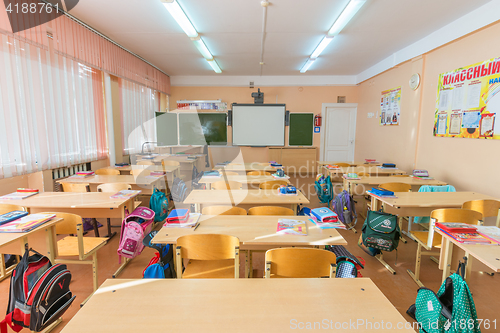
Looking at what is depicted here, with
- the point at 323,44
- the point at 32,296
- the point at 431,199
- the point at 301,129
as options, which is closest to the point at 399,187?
the point at 431,199

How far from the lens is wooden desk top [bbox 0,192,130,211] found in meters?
2.57

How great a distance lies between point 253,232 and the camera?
1.98m

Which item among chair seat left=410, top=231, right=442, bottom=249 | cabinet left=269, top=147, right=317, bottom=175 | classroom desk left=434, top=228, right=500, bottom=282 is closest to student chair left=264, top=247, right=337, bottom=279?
classroom desk left=434, top=228, right=500, bottom=282

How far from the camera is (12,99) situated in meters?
3.06

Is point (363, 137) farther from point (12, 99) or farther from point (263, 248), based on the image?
point (12, 99)

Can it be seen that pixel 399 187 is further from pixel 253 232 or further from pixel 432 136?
pixel 253 232

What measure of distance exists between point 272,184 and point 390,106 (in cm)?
404

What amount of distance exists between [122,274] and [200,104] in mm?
6298

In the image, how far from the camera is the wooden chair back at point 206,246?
171 centimetres

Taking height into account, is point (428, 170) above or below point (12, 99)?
below

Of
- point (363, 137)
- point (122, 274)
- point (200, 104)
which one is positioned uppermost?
point (200, 104)

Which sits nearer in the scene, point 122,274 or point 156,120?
point 122,274

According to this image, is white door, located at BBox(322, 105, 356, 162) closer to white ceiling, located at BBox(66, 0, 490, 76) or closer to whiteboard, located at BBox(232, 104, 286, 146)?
whiteboard, located at BBox(232, 104, 286, 146)

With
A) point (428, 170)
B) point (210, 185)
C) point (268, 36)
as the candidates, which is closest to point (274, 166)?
point (210, 185)
